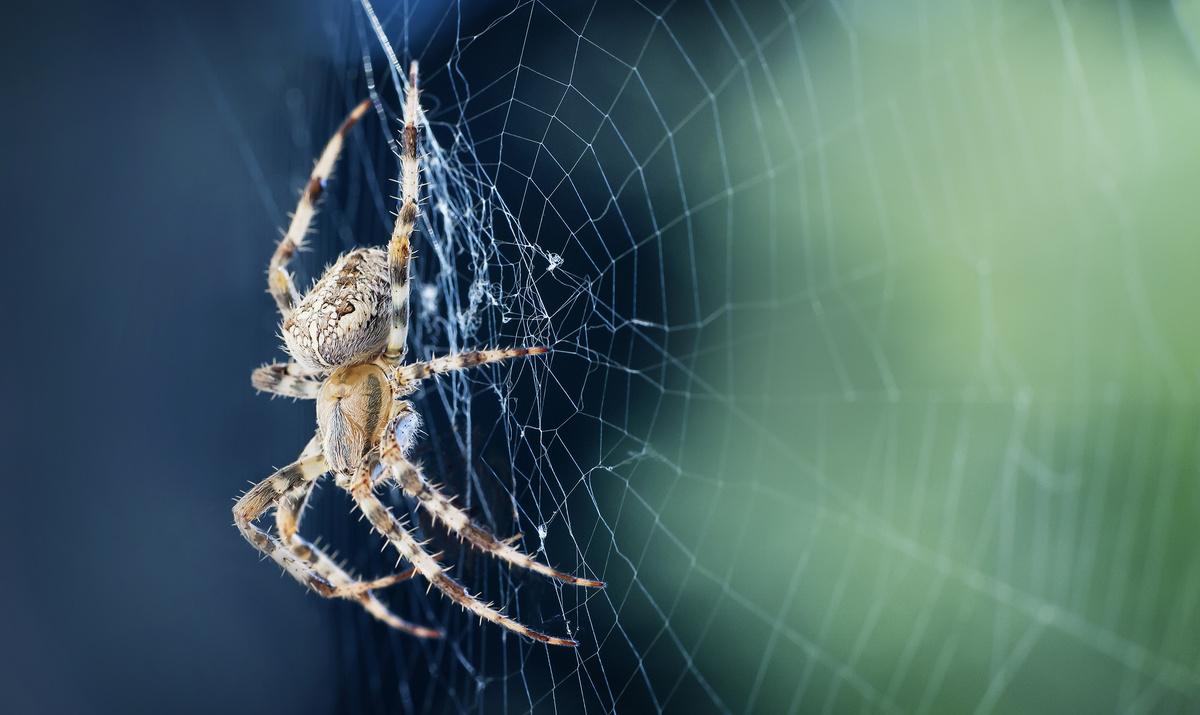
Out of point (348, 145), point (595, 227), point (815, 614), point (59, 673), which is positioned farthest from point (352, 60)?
point (59, 673)

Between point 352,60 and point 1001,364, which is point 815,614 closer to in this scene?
point 1001,364

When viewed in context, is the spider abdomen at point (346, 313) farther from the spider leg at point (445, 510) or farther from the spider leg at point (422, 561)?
the spider leg at point (422, 561)

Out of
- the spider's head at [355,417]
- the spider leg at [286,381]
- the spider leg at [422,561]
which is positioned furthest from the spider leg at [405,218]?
the spider leg at [286,381]

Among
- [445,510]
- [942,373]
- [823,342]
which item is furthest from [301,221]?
[942,373]

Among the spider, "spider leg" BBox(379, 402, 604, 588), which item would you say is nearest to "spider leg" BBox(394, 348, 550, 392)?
the spider

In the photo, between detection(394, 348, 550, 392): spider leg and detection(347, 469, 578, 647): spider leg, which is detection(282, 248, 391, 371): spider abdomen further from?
detection(347, 469, 578, 647): spider leg
